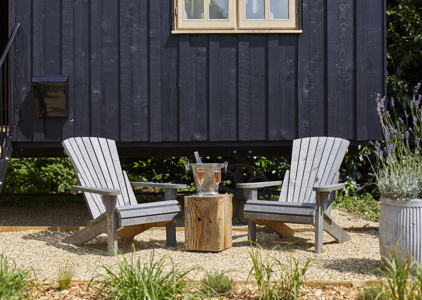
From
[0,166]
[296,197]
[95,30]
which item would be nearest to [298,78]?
[296,197]

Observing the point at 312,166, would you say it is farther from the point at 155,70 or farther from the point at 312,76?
the point at 155,70

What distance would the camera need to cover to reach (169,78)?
4.85 metres

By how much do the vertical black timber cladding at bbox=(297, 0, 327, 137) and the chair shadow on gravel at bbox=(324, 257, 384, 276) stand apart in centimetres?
179

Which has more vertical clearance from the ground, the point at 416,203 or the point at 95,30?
the point at 95,30

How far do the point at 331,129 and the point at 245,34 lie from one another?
4.19 feet

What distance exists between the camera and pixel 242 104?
15.9ft

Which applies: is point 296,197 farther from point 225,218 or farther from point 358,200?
point 358,200

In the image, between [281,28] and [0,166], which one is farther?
[281,28]

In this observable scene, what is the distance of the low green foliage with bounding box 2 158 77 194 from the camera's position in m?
6.56

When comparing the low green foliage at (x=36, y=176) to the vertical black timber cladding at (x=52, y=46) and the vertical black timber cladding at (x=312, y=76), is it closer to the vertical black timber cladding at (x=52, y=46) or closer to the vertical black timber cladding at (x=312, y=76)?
the vertical black timber cladding at (x=52, y=46)

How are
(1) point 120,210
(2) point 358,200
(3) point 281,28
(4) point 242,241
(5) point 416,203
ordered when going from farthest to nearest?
(2) point 358,200
(3) point 281,28
(4) point 242,241
(1) point 120,210
(5) point 416,203

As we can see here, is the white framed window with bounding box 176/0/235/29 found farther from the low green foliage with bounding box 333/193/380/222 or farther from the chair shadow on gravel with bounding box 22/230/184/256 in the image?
the low green foliage with bounding box 333/193/380/222

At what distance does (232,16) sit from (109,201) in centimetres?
230

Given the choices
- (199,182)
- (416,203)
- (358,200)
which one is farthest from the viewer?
(358,200)
